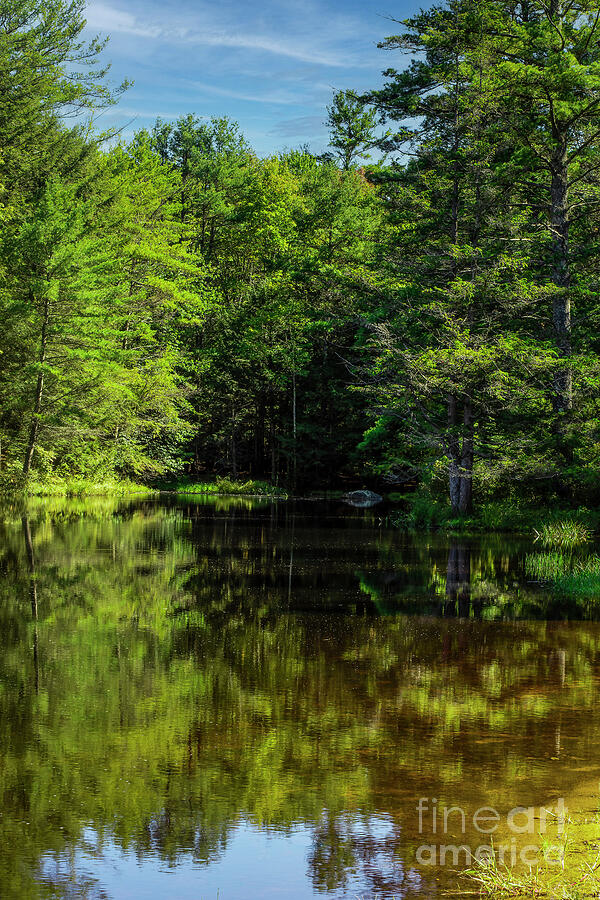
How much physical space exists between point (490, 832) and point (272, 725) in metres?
2.43

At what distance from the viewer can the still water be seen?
480cm

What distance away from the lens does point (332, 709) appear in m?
7.55

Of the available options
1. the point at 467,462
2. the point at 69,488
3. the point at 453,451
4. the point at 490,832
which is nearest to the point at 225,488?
the point at 69,488

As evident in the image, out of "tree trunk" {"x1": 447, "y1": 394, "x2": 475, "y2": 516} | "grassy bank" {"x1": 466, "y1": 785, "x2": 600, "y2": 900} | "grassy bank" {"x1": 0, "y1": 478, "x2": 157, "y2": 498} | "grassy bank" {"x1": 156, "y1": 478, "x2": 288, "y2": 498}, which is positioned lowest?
"grassy bank" {"x1": 156, "y1": 478, "x2": 288, "y2": 498}

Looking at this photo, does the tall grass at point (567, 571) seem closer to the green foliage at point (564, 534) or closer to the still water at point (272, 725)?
the still water at point (272, 725)

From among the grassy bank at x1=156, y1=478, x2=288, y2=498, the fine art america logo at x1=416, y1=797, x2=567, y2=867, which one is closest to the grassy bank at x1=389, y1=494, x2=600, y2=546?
the grassy bank at x1=156, y1=478, x2=288, y2=498

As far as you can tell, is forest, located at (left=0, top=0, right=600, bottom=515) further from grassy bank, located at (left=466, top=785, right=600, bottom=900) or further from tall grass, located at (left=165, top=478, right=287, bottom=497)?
grassy bank, located at (left=466, top=785, right=600, bottom=900)

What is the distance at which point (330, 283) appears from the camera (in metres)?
44.4

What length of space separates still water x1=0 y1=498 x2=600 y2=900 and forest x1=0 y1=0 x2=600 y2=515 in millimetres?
9387

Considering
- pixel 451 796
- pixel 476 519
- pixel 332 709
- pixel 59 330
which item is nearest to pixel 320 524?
pixel 476 519

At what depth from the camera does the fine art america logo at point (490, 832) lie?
4.62m

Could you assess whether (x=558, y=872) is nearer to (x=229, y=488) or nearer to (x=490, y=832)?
(x=490, y=832)

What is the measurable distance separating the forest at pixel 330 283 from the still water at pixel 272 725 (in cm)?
939

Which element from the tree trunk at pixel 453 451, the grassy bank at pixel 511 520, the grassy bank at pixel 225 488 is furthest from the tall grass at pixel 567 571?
the grassy bank at pixel 225 488
